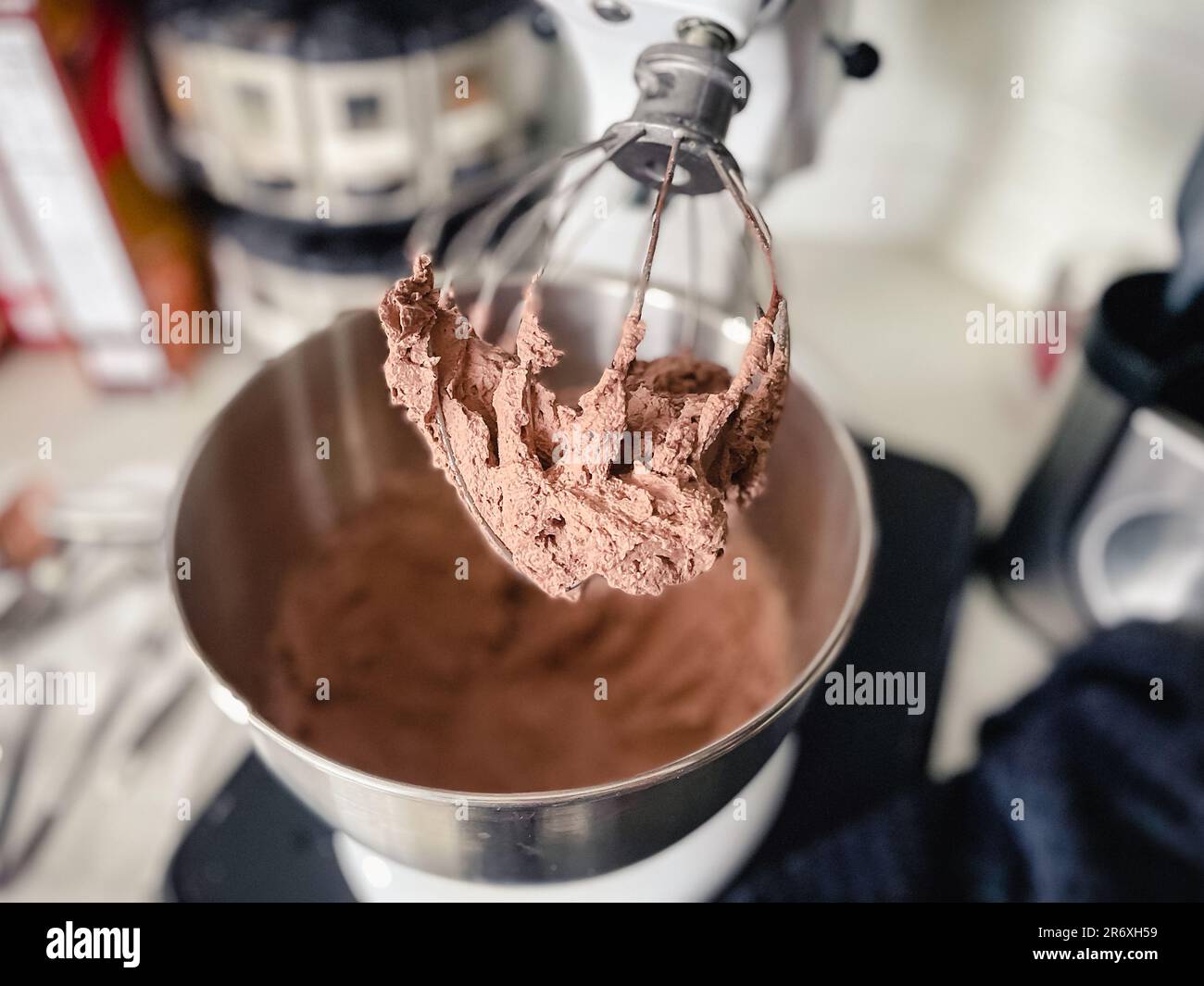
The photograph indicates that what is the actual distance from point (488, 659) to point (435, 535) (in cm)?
9

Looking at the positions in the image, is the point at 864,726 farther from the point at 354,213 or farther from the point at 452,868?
the point at 354,213

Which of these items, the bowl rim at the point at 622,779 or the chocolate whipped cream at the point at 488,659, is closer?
the bowl rim at the point at 622,779

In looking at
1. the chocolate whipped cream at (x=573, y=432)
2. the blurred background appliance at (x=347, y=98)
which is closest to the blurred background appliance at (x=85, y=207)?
the blurred background appliance at (x=347, y=98)

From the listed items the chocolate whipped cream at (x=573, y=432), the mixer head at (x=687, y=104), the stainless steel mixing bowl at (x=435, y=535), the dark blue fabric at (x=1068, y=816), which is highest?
the mixer head at (x=687, y=104)

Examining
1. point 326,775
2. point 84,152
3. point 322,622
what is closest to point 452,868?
point 326,775

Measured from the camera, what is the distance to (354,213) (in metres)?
0.70

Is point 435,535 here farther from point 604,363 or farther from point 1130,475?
point 1130,475

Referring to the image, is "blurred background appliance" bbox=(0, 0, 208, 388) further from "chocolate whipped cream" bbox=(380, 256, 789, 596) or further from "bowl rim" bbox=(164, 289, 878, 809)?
"chocolate whipped cream" bbox=(380, 256, 789, 596)

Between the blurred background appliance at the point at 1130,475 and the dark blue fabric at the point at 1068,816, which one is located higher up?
the blurred background appliance at the point at 1130,475

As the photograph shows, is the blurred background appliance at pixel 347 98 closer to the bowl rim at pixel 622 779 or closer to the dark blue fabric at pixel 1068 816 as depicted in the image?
the bowl rim at pixel 622 779

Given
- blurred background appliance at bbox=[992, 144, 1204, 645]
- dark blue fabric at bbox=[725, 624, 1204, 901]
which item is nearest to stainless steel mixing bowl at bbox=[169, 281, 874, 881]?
dark blue fabric at bbox=[725, 624, 1204, 901]

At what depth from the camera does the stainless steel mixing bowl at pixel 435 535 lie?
0.34 meters

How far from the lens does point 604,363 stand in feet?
1.85

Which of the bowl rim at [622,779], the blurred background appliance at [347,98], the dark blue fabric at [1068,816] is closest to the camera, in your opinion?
the bowl rim at [622,779]
